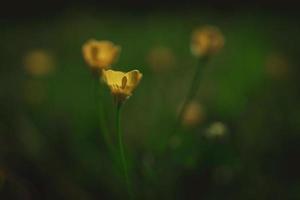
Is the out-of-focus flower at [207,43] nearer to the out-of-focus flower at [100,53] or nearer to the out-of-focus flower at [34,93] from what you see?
the out-of-focus flower at [100,53]

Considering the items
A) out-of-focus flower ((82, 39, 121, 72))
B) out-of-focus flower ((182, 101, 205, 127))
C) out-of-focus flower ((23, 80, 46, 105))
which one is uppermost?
out-of-focus flower ((82, 39, 121, 72))

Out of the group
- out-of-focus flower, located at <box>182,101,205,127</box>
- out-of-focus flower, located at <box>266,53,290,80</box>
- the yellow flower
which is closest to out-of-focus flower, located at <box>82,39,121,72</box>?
the yellow flower

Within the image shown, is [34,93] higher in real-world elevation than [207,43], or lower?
lower

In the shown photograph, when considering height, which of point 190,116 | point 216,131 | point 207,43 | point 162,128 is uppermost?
point 207,43

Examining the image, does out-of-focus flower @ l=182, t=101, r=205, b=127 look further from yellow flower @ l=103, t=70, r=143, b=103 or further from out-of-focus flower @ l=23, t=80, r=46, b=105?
out-of-focus flower @ l=23, t=80, r=46, b=105

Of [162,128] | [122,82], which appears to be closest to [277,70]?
[162,128]

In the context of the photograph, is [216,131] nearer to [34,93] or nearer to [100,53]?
[100,53]

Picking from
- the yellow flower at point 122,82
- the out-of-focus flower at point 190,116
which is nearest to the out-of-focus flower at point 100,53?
the yellow flower at point 122,82
